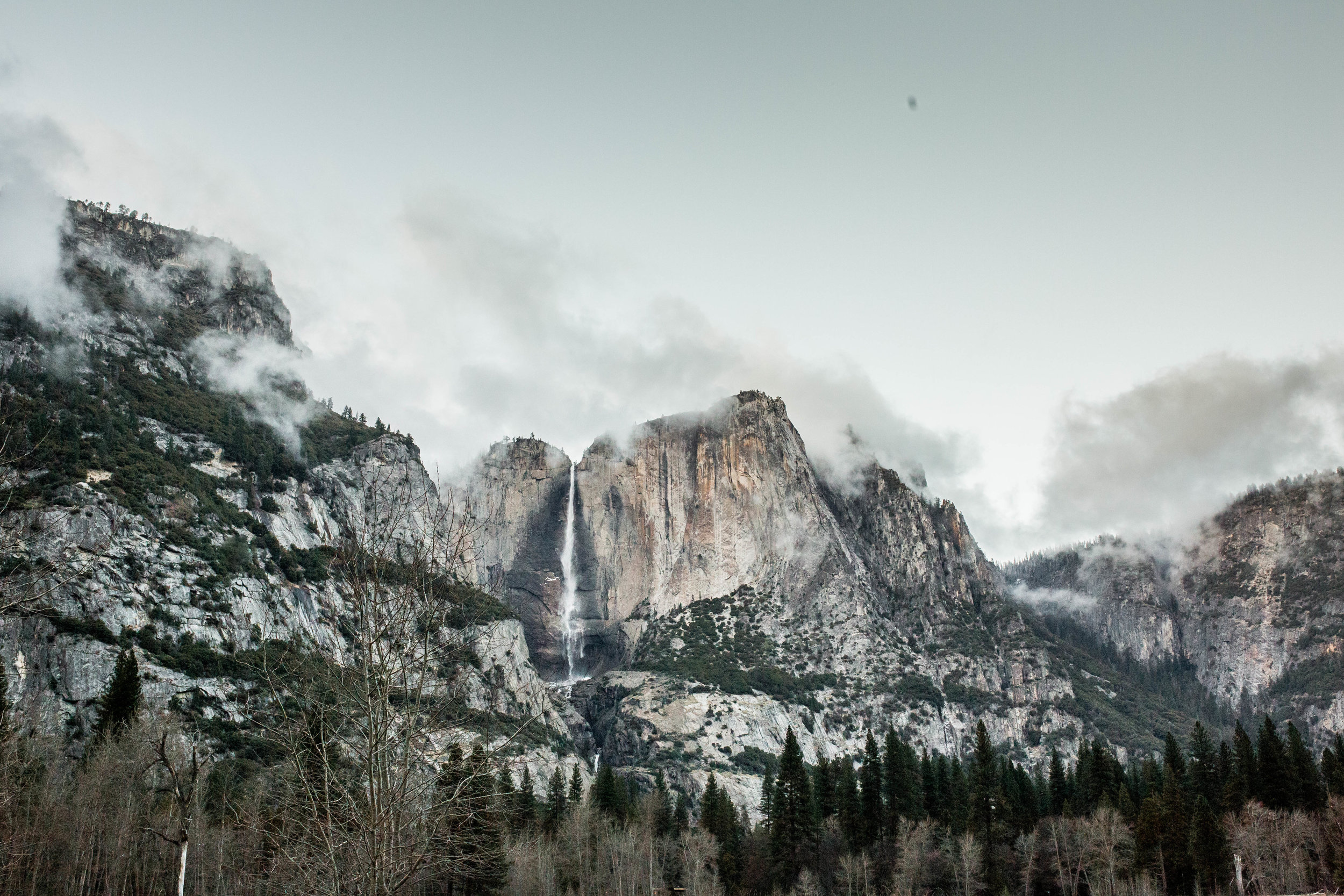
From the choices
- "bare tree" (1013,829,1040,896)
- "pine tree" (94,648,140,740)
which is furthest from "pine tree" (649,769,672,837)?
"pine tree" (94,648,140,740)

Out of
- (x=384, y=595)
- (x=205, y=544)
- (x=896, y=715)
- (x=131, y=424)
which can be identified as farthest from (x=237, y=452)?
(x=384, y=595)

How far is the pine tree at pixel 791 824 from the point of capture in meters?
87.4

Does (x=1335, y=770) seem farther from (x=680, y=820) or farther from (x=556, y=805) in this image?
(x=556, y=805)

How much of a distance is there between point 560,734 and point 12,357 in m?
107

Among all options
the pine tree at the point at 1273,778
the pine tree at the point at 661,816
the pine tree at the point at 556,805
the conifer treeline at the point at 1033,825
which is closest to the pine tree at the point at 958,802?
the conifer treeline at the point at 1033,825

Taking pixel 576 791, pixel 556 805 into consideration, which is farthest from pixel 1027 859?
pixel 576 791

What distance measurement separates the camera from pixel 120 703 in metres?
62.8

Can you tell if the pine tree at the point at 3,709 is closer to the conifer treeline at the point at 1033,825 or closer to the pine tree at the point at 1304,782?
the conifer treeline at the point at 1033,825

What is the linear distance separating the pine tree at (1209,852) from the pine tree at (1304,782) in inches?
527

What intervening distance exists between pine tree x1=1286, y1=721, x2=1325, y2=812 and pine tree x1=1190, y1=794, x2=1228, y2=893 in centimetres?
1337

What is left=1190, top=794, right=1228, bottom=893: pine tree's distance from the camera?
67.9 meters

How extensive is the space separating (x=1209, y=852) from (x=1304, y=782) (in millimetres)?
19128

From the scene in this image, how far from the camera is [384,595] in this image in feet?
50.7

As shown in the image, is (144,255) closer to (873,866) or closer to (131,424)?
(131,424)
